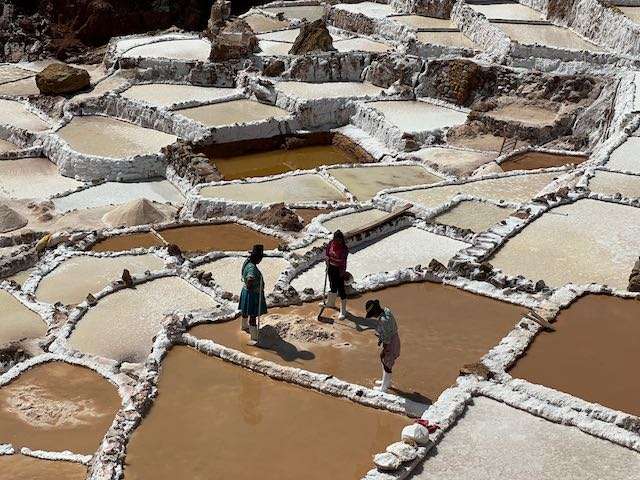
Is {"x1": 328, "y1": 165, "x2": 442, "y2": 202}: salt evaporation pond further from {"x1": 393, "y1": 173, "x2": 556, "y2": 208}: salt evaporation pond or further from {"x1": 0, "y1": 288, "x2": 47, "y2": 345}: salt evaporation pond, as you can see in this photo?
{"x1": 0, "y1": 288, "x2": 47, "y2": 345}: salt evaporation pond

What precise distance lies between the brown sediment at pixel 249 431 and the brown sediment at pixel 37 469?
102cm

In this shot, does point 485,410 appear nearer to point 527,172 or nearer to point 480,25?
point 527,172

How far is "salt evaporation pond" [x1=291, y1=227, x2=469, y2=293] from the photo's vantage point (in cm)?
1327

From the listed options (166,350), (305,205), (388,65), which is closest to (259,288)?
(166,350)

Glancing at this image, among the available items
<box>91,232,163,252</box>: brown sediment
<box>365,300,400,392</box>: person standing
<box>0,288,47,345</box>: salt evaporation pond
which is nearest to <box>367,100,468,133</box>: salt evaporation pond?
<box>91,232,163,252</box>: brown sediment

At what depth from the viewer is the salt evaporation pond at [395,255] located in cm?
1327

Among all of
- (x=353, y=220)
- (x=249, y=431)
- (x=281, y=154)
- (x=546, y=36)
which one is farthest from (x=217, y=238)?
(x=546, y=36)

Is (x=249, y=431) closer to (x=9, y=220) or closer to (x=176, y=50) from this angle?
(x=9, y=220)

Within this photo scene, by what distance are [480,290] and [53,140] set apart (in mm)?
16229

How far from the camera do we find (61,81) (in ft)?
89.1

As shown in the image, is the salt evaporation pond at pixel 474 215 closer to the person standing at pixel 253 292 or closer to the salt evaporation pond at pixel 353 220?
the salt evaporation pond at pixel 353 220

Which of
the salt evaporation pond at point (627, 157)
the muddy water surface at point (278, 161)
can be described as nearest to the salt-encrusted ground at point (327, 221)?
the salt evaporation pond at point (627, 157)

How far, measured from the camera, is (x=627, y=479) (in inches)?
288

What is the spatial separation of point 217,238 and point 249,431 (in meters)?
8.88
